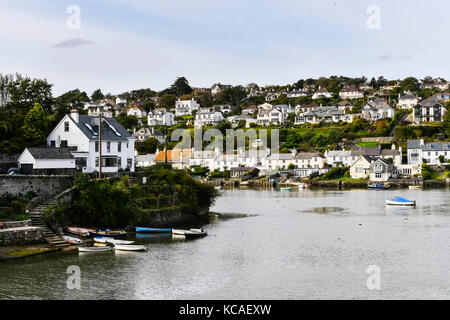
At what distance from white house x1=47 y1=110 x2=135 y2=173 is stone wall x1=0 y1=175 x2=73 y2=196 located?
6.90 metres

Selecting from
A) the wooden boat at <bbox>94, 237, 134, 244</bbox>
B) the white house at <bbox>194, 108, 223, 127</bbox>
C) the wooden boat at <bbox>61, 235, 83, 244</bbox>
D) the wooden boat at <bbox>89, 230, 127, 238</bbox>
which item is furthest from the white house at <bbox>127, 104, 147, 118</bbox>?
the wooden boat at <bbox>61, 235, 83, 244</bbox>

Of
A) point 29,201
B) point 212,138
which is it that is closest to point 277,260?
point 29,201

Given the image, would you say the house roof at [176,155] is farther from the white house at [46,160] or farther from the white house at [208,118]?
the white house at [46,160]

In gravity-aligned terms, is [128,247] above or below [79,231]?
below

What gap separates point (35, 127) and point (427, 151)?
3463 inches

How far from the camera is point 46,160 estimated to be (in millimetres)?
42344

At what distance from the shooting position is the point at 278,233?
1660 inches

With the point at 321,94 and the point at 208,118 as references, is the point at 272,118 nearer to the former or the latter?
the point at 208,118

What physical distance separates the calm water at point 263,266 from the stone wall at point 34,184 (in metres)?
7.23

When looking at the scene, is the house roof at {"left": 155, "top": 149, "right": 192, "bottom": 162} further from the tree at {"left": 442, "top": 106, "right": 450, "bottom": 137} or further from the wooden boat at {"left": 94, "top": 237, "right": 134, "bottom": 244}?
the wooden boat at {"left": 94, "top": 237, "right": 134, "bottom": 244}

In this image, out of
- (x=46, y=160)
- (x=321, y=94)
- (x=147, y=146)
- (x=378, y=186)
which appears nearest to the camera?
(x=46, y=160)

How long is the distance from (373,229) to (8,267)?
29702mm

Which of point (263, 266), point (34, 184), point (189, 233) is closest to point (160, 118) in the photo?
point (189, 233)
